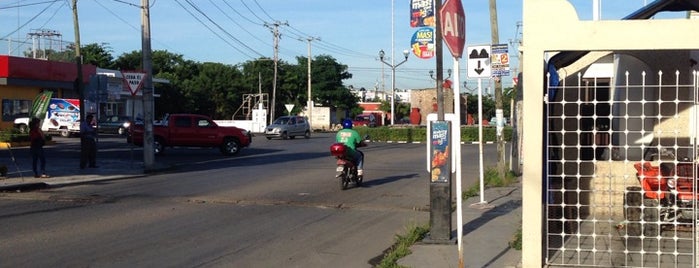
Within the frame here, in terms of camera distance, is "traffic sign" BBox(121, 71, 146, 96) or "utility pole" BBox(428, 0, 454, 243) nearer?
"utility pole" BBox(428, 0, 454, 243)

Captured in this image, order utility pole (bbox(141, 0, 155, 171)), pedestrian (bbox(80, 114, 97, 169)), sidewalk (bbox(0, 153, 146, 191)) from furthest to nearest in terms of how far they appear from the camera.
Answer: utility pole (bbox(141, 0, 155, 171)), pedestrian (bbox(80, 114, 97, 169)), sidewalk (bbox(0, 153, 146, 191))

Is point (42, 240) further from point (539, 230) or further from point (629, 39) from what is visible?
point (629, 39)

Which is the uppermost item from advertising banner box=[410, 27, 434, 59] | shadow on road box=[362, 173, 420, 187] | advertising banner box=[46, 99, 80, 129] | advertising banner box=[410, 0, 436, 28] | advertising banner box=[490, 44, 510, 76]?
advertising banner box=[410, 0, 436, 28]

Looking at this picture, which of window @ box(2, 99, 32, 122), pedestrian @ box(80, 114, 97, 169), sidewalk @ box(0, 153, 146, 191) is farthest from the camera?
window @ box(2, 99, 32, 122)

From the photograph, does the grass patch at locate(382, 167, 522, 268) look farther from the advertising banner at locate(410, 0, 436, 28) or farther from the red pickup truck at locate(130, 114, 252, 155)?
the red pickup truck at locate(130, 114, 252, 155)

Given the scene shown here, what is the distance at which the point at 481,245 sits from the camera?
32.8 feet

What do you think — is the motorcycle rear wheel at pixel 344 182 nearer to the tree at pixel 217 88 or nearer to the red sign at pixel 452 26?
the red sign at pixel 452 26

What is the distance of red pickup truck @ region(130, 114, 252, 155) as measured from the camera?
3080 centimetres

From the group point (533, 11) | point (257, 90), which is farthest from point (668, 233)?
point (257, 90)

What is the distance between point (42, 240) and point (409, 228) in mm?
5076

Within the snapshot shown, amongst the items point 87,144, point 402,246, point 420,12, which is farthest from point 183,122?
point 402,246

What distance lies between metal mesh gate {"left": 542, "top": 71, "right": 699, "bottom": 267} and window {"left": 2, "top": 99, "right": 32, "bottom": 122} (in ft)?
139

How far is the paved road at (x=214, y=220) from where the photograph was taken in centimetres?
941

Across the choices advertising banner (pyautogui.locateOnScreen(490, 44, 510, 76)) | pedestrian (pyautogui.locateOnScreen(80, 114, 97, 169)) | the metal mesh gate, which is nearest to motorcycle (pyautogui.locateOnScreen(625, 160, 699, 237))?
the metal mesh gate
